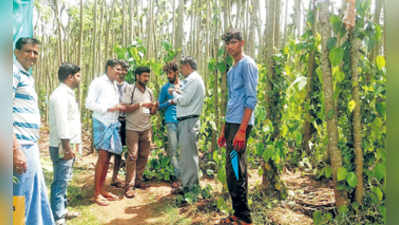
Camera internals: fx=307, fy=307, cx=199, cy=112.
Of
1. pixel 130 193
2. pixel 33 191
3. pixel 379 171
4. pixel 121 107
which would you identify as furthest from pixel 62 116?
pixel 379 171

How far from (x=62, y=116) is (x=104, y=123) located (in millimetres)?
821

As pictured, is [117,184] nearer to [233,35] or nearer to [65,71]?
[65,71]

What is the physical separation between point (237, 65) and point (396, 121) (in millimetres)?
2257

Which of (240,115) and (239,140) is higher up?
(240,115)

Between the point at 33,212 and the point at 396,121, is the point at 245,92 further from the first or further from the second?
the point at 396,121

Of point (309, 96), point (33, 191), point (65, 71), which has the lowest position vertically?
point (33, 191)

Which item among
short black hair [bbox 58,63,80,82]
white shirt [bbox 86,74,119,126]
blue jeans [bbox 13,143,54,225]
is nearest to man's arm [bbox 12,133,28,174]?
blue jeans [bbox 13,143,54,225]

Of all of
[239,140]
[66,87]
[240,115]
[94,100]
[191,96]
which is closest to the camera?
[239,140]

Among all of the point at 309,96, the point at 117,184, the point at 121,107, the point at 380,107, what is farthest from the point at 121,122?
the point at 380,107

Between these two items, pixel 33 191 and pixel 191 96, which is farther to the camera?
pixel 191 96

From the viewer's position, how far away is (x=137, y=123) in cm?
405

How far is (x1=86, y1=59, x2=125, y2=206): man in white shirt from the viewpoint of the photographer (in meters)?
3.66

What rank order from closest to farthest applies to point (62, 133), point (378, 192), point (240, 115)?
point (378, 192)
point (240, 115)
point (62, 133)

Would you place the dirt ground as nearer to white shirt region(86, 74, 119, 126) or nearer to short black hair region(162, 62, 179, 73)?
white shirt region(86, 74, 119, 126)
